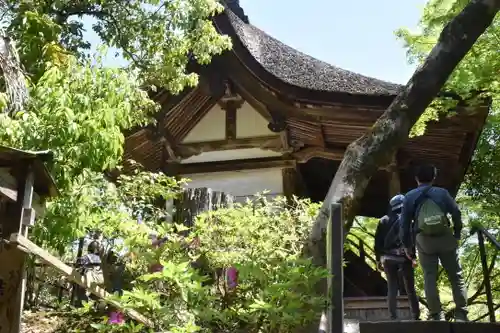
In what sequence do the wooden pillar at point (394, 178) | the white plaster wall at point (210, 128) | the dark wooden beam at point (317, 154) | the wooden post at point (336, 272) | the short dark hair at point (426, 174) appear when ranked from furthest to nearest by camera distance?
1. the white plaster wall at point (210, 128)
2. the dark wooden beam at point (317, 154)
3. the wooden pillar at point (394, 178)
4. the short dark hair at point (426, 174)
5. the wooden post at point (336, 272)

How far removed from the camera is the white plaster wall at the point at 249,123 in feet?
30.3

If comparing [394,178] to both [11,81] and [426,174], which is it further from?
[11,81]

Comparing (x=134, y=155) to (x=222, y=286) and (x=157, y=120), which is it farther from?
(x=222, y=286)

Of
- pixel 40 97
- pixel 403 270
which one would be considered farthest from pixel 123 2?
pixel 403 270

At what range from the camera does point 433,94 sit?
5453 mm

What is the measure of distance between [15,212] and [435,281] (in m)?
3.56

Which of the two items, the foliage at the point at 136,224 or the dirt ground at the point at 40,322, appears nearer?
the foliage at the point at 136,224

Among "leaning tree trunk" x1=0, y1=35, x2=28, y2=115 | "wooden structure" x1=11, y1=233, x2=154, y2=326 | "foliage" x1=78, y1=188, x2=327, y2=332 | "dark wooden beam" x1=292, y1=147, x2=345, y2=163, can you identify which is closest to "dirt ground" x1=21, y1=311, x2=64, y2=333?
"foliage" x1=78, y1=188, x2=327, y2=332

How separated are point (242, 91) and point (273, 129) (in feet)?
2.91

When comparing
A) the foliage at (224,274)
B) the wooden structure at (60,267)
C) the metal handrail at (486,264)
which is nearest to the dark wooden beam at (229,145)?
the foliage at (224,274)

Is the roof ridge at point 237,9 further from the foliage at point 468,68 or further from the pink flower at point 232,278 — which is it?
the pink flower at point 232,278

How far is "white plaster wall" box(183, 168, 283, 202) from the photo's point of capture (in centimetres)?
909

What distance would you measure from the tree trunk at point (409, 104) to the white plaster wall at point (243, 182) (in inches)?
146

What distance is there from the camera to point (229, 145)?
926cm
